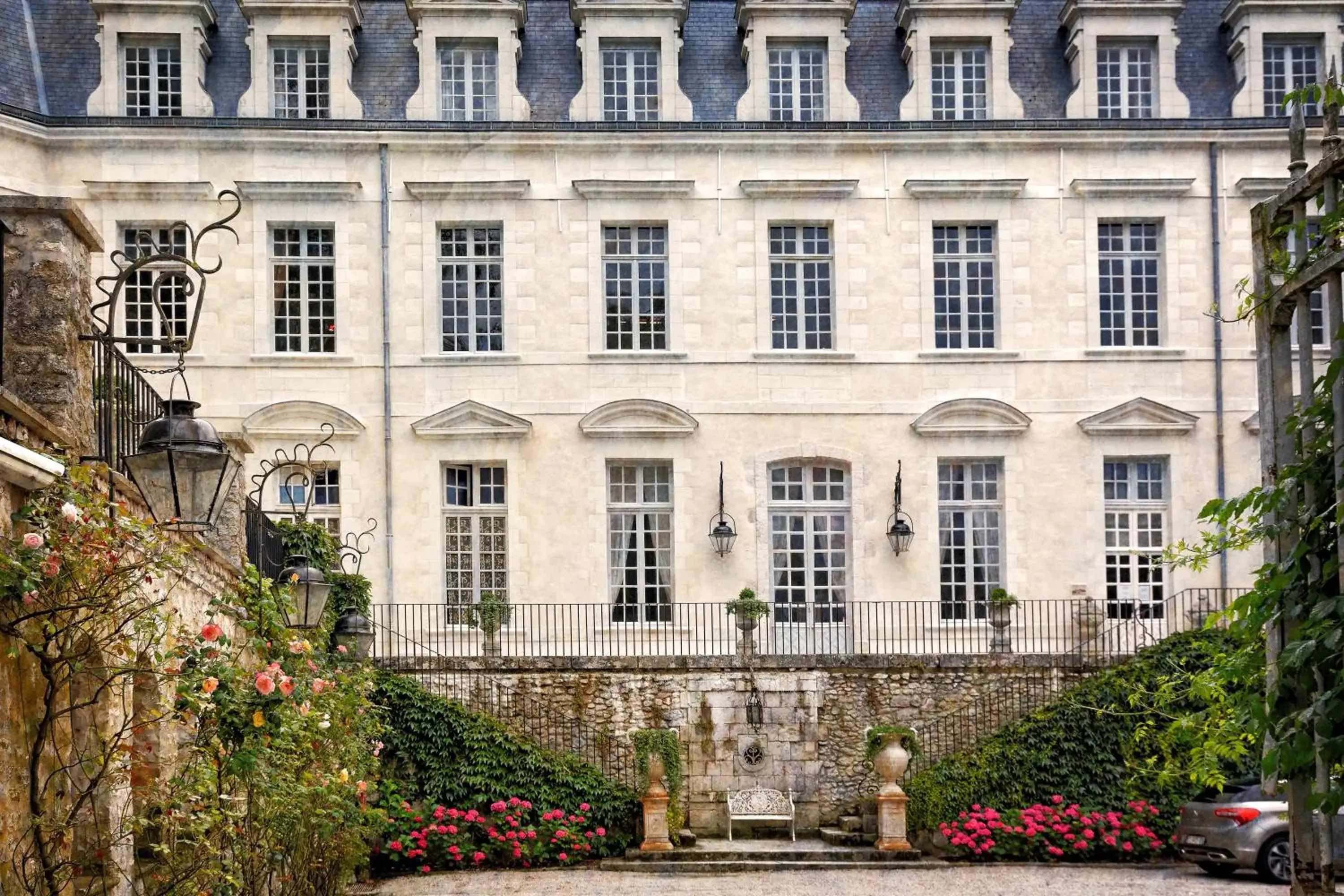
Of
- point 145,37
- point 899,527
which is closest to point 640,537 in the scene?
point 899,527

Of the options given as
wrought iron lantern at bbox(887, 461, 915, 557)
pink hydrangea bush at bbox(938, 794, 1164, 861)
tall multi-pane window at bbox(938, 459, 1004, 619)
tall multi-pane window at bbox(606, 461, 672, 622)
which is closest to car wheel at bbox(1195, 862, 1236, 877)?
pink hydrangea bush at bbox(938, 794, 1164, 861)

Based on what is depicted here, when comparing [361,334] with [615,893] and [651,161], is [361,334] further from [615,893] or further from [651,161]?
[615,893]

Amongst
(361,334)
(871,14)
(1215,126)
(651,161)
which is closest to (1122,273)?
(1215,126)

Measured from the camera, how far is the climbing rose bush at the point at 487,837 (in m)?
17.2

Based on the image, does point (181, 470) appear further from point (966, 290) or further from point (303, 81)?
point (966, 290)

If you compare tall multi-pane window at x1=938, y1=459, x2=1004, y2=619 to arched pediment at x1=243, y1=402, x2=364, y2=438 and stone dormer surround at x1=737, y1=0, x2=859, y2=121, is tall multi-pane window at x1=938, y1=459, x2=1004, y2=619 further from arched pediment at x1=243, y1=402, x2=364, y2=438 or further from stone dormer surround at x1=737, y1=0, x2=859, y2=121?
arched pediment at x1=243, y1=402, x2=364, y2=438

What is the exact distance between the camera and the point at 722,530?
20906 millimetres

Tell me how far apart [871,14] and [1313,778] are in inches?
755

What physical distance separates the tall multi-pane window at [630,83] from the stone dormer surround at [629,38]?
13cm

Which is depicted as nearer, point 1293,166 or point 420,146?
point 1293,166

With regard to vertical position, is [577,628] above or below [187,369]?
below

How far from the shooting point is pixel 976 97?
2189cm

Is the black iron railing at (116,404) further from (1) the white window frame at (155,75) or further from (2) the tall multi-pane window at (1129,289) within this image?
(2) the tall multi-pane window at (1129,289)

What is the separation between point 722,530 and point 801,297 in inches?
128
